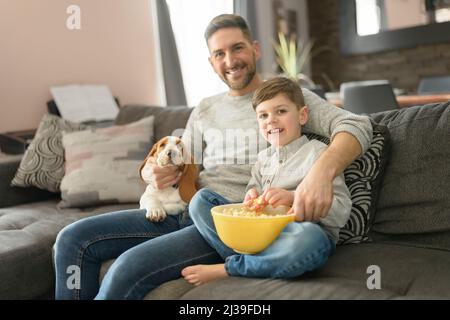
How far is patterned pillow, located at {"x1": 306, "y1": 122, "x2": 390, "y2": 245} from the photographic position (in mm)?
1421

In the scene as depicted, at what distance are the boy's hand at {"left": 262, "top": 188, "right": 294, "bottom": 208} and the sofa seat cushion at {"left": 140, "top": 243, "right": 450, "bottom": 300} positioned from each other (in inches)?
7.6

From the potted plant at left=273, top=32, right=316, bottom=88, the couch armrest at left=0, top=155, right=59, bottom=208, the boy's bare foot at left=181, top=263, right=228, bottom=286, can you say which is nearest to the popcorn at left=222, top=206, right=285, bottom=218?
the boy's bare foot at left=181, top=263, right=228, bottom=286

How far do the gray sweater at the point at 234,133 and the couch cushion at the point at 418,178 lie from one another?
0.47 ft

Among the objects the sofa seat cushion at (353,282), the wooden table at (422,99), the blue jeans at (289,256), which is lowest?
the sofa seat cushion at (353,282)

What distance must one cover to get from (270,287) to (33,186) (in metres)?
1.61

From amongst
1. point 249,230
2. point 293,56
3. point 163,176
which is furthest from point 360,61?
point 249,230

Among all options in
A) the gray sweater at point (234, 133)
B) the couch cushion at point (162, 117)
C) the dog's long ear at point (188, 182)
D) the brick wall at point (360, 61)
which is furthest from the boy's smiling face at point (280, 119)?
the brick wall at point (360, 61)

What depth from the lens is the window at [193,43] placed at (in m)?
3.98

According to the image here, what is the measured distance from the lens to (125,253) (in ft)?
4.22

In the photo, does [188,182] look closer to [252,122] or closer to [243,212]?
[252,122]

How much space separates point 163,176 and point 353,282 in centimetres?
71

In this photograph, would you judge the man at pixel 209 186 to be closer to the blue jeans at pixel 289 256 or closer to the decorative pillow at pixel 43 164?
the blue jeans at pixel 289 256

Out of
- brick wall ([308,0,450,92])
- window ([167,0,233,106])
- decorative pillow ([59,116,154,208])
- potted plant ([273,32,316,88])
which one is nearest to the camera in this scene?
decorative pillow ([59,116,154,208])

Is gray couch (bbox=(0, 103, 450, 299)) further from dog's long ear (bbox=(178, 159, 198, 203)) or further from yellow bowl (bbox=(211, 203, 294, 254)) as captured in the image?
dog's long ear (bbox=(178, 159, 198, 203))
